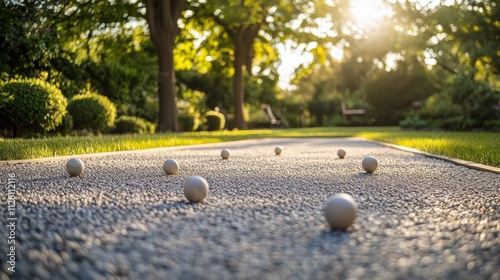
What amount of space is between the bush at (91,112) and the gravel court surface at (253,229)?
8117 mm

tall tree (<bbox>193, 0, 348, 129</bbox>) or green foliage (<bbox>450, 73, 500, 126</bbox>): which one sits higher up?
tall tree (<bbox>193, 0, 348, 129</bbox>)

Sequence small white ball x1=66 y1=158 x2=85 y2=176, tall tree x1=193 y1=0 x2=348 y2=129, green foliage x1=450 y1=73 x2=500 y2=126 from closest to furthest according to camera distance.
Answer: small white ball x1=66 y1=158 x2=85 y2=176 → green foliage x1=450 y1=73 x2=500 y2=126 → tall tree x1=193 y1=0 x2=348 y2=129

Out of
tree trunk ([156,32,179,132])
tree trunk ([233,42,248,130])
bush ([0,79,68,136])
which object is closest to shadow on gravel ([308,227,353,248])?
bush ([0,79,68,136])

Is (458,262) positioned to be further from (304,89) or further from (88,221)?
(304,89)

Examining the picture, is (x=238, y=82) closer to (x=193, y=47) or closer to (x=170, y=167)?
(x=193, y=47)

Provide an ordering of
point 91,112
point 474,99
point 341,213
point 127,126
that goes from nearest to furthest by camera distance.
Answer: point 341,213, point 91,112, point 127,126, point 474,99

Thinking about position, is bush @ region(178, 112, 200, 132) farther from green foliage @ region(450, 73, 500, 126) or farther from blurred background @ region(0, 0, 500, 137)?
green foliage @ region(450, 73, 500, 126)

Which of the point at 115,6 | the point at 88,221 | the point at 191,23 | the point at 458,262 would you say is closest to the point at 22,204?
the point at 88,221

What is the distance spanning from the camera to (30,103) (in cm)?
983

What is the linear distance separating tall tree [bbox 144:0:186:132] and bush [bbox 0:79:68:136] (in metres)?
5.88

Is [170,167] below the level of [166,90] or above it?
below

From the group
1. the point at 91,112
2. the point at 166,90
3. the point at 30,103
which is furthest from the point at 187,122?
the point at 30,103

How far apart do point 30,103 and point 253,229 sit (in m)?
8.60

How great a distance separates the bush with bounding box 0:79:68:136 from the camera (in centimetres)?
980
